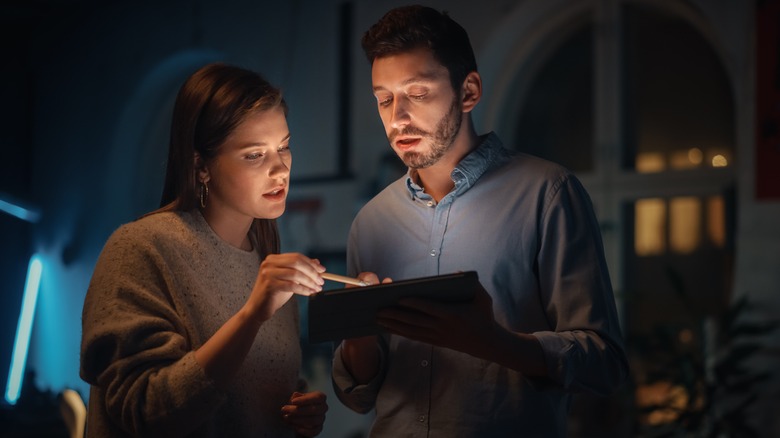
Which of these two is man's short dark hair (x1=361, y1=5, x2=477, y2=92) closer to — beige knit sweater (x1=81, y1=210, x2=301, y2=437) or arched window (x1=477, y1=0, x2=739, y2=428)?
beige knit sweater (x1=81, y1=210, x2=301, y2=437)

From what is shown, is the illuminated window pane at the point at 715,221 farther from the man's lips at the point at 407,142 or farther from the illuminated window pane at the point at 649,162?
the man's lips at the point at 407,142

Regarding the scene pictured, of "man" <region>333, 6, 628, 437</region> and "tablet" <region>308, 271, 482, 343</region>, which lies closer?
"tablet" <region>308, 271, 482, 343</region>

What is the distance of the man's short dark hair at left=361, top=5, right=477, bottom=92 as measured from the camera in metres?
1.75

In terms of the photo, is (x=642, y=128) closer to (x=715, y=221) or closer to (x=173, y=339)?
(x=715, y=221)

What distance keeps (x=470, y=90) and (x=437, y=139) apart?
0.15 meters

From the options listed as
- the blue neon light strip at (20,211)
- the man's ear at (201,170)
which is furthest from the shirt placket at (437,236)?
the blue neon light strip at (20,211)

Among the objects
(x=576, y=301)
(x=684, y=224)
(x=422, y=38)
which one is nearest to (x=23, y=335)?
(x=684, y=224)

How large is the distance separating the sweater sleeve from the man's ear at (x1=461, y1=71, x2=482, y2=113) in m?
0.74

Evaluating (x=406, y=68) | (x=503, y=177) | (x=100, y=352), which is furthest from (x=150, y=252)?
(x=503, y=177)

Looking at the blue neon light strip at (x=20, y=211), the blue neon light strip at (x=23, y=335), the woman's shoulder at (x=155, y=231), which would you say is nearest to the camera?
the woman's shoulder at (x=155, y=231)

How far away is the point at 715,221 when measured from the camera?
4.56 m

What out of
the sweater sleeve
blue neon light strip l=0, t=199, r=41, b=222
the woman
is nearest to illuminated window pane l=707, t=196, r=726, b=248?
the woman

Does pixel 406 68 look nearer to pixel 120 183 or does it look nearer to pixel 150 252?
pixel 150 252

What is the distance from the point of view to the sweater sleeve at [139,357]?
1.56 metres
